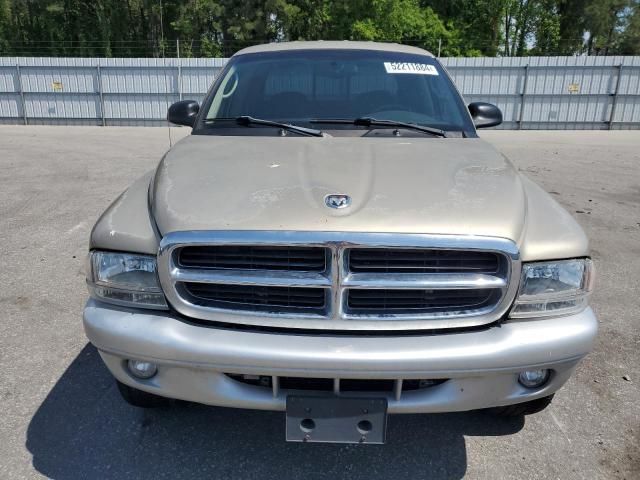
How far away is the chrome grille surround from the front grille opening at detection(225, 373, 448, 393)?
212 mm

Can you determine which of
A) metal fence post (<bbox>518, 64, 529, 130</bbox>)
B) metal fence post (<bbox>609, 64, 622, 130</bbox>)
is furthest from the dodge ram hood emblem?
metal fence post (<bbox>609, 64, 622, 130</bbox>)

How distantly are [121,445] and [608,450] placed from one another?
231 cm

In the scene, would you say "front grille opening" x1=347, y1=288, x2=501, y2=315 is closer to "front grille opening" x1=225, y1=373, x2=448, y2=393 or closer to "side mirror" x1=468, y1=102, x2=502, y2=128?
"front grille opening" x1=225, y1=373, x2=448, y2=393

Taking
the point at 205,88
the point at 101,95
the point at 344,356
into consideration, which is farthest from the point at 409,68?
the point at 101,95

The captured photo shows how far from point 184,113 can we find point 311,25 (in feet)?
102

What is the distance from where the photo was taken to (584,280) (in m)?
2.16

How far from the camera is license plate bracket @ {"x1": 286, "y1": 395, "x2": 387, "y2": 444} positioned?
1993 millimetres

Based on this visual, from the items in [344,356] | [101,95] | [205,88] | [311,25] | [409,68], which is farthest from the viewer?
[311,25]

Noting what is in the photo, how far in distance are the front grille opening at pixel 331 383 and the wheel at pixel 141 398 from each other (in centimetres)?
62

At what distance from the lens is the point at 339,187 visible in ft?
7.40

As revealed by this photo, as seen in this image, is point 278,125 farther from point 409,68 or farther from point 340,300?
point 340,300

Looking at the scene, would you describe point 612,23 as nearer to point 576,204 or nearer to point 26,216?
point 576,204

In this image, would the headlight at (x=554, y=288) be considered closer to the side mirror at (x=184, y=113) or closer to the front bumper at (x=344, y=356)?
the front bumper at (x=344, y=356)

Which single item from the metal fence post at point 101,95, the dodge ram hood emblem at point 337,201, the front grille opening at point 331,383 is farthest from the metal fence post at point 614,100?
the front grille opening at point 331,383
